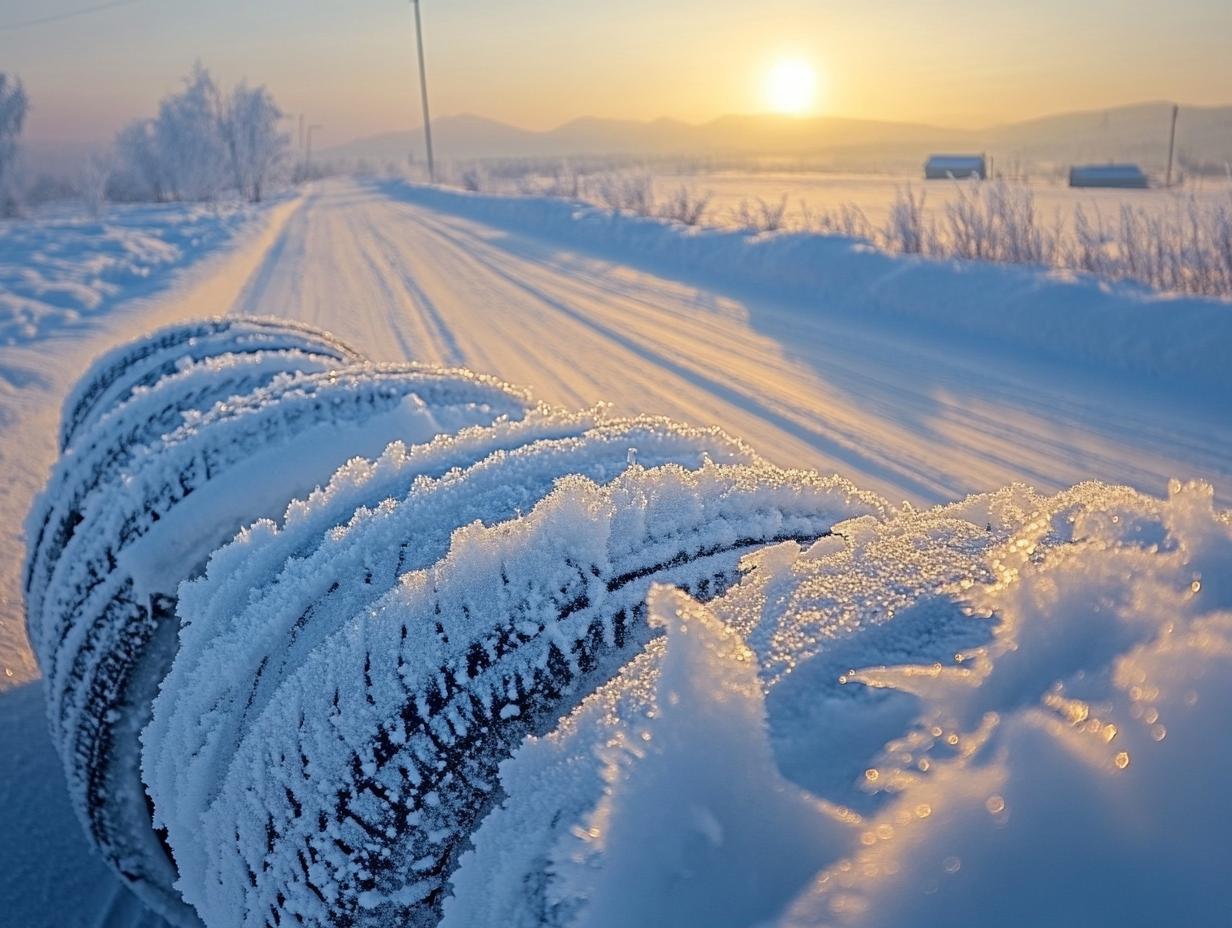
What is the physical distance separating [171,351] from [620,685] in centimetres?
216

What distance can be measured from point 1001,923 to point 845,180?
36624mm

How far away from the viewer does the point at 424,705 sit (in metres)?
0.96

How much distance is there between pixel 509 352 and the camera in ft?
20.4

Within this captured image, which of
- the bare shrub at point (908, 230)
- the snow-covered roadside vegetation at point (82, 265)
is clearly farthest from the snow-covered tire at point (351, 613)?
the bare shrub at point (908, 230)

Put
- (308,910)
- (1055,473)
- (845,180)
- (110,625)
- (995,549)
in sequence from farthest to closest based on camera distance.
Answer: (845,180)
(1055,473)
(110,625)
(308,910)
(995,549)

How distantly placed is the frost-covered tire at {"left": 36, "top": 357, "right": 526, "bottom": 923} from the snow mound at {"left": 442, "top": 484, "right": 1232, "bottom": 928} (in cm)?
104

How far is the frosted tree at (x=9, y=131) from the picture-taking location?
40781 millimetres

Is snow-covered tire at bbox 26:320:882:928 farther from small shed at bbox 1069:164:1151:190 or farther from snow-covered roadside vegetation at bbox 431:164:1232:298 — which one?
small shed at bbox 1069:164:1151:190

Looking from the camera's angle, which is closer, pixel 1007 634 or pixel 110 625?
pixel 1007 634

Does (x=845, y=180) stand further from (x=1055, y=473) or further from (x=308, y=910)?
(x=308, y=910)

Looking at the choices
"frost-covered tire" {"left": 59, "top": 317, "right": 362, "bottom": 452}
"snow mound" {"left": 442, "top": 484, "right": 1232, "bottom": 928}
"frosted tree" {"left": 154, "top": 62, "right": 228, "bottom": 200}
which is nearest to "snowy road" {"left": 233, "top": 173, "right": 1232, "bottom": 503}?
"frost-covered tire" {"left": 59, "top": 317, "right": 362, "bottom": 452}

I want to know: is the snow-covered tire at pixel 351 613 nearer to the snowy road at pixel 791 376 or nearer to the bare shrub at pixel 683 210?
the snowy road at pixel 791 376

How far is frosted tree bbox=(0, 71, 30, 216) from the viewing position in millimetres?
40781

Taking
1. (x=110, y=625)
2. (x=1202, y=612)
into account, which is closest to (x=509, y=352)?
(x=110, y=625)
